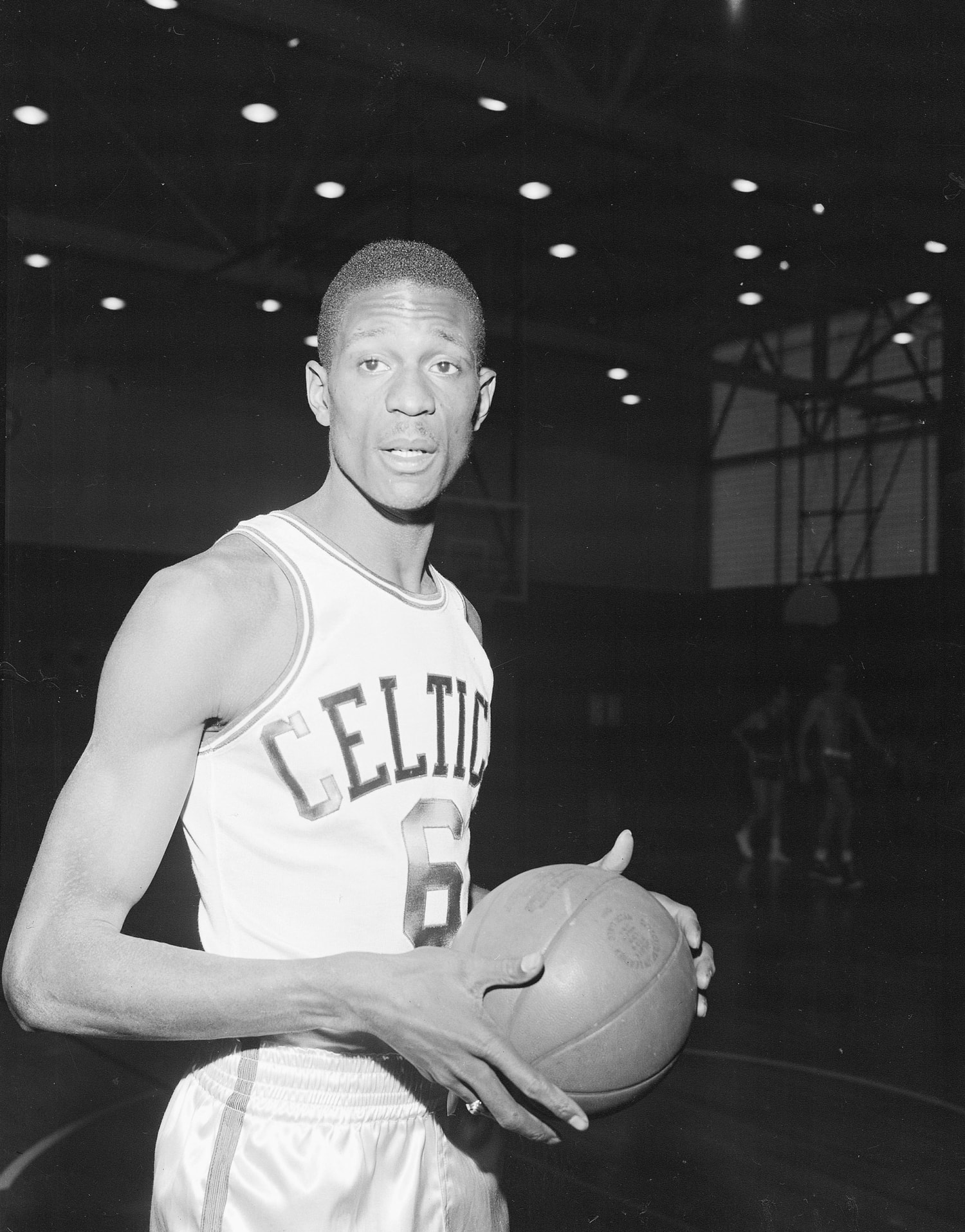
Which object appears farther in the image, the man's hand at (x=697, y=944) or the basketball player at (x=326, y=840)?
the man's hand at (x=697, y=944)

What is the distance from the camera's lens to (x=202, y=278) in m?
9.12

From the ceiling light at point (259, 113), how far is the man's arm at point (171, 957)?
528 cm

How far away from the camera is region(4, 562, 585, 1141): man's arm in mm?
1112

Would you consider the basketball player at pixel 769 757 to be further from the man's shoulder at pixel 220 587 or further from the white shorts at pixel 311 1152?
the man's shoulder at pixel 220 587

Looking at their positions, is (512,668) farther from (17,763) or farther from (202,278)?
(17,763)

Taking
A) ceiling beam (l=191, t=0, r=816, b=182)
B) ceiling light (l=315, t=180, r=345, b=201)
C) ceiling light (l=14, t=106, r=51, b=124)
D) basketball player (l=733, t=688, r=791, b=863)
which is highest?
ceiling light (l=315, t=180, r=345, b=201)

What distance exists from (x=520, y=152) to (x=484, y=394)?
606 centimetres

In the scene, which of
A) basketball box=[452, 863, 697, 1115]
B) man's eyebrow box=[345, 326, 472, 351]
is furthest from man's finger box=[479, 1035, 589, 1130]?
man's eyebrow box=[345, 326, 472, 351]

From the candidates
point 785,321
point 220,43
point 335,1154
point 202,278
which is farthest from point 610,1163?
point 785,321

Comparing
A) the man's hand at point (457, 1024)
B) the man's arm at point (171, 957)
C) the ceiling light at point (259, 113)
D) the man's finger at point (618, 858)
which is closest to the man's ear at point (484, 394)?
the man's arm at point (171, 957)

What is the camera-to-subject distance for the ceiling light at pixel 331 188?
771cm

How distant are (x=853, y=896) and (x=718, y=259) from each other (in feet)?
19.0

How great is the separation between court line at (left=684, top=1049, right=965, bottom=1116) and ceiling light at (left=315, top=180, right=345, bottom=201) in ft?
19.1

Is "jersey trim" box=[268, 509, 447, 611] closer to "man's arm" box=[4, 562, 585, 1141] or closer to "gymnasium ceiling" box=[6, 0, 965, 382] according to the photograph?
"man's arm" box=[4, 562, 585, 1141]
